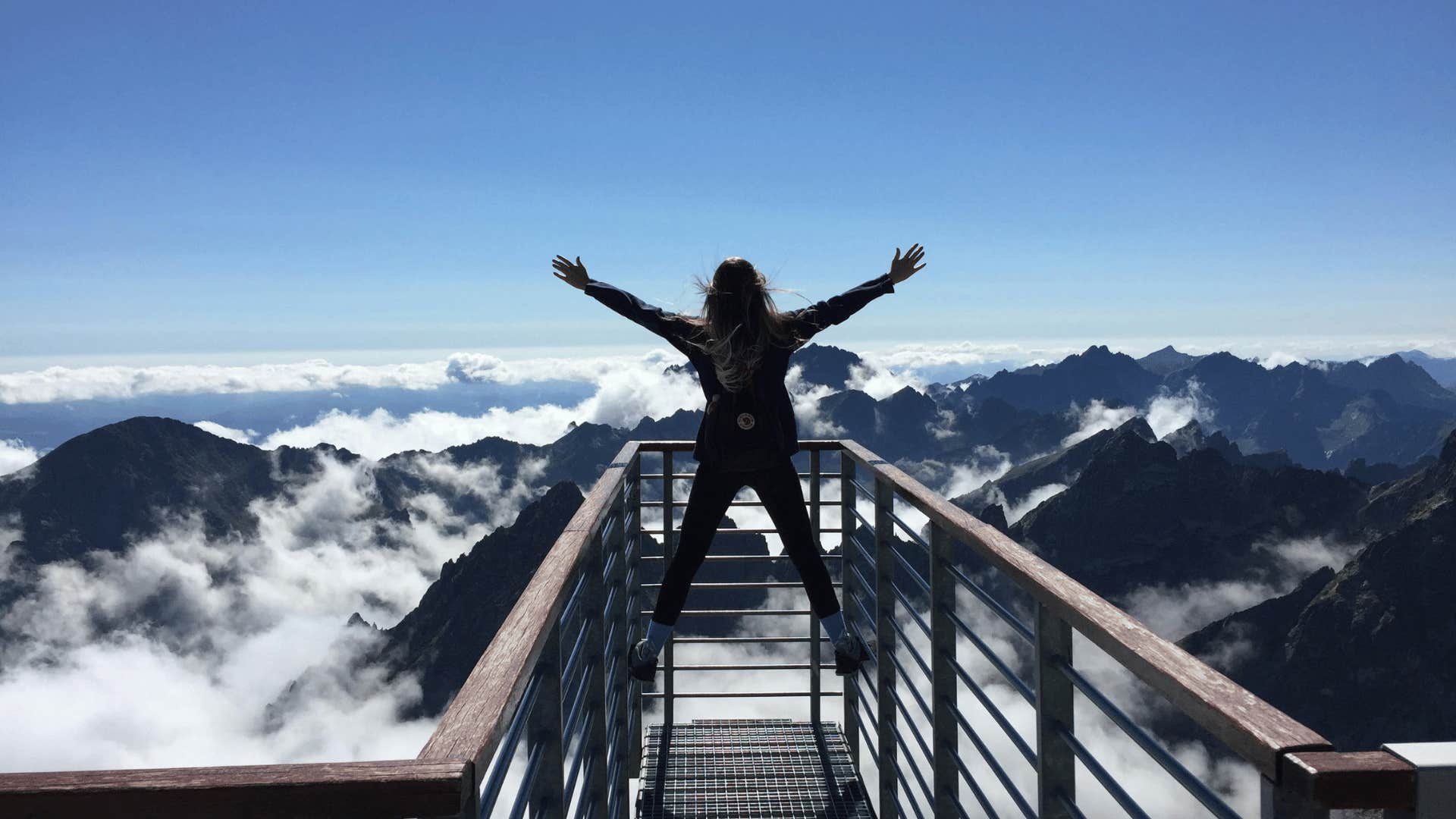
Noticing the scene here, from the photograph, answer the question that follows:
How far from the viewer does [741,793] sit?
16.8ft

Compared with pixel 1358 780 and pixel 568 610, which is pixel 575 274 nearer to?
pixel 568 610

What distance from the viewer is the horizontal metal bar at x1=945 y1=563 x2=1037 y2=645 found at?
2278 mm

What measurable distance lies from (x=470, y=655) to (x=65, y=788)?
12823 cm

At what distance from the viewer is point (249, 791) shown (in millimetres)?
1217

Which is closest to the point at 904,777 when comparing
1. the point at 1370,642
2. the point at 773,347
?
the point at 773,347

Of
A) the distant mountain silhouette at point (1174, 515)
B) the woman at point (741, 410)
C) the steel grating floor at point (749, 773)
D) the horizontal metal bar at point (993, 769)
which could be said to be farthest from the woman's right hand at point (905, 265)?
the distant mountain silhouette at point (1174, 515)

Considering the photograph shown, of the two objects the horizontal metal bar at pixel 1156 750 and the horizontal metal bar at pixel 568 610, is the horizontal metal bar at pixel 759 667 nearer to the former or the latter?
the horizontal metal bar at pixel 568 610

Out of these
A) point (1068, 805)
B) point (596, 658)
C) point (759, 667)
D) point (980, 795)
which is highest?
point (1068, 805)

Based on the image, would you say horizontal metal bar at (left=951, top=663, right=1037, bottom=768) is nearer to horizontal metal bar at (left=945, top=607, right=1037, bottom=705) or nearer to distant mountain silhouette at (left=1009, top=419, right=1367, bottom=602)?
horizontal metal bar at (left=945, top=607, right=1037, bottom=705)

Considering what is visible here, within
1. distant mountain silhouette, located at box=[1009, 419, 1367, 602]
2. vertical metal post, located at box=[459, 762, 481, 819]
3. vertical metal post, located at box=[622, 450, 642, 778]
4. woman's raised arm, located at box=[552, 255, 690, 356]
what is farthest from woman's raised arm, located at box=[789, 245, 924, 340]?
distant mountain silhouette, located at box=[1009, 419, 1367, 602]

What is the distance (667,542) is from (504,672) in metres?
3.85

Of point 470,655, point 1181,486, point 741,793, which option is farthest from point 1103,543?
point 741,793

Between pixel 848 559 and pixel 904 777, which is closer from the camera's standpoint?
pixel 904 777

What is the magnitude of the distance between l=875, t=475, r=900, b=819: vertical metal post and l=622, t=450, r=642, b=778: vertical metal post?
Result: 4.51ft
